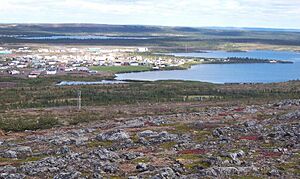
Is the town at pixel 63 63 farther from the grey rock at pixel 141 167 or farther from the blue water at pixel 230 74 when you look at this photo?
the grey rock at pixel 141 167

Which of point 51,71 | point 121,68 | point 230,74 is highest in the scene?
point 51,71

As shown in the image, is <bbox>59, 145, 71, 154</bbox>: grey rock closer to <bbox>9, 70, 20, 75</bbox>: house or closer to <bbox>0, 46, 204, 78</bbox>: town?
<bbox>0, 46, 204, 78</bbox>: town

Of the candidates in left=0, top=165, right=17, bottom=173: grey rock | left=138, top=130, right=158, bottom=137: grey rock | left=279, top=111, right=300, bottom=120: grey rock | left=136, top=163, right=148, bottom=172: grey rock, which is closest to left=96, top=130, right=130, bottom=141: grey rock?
left=138, top=130, right=158, bottom=137: grey rock

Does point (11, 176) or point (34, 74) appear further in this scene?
point (34, 74)

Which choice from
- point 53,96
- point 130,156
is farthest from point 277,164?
point 53,96

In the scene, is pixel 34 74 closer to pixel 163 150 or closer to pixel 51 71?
pixel 51 71

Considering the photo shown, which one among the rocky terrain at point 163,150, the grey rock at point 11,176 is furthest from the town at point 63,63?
the grey rock at point 11,176

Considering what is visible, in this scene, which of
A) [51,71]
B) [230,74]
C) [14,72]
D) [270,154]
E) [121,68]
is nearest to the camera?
[270,154]

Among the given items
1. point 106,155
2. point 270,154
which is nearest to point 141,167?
point 106,155
